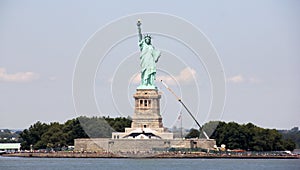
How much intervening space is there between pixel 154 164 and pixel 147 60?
66.9 feet

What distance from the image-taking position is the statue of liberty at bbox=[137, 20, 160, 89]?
4306 inches

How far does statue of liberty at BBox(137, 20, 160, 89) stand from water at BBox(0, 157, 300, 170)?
1018 centimetres

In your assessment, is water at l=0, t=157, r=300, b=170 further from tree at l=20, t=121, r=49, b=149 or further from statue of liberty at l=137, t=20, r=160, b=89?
tree at l=20, t=121, r=49, b=149

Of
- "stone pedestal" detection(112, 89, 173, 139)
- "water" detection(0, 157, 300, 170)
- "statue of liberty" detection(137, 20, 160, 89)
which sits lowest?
"water" detection(0, 157, 300, 170)

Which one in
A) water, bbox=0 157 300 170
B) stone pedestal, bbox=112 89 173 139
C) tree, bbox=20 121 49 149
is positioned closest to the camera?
water, bbox=0 157 300 170

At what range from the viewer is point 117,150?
347ft

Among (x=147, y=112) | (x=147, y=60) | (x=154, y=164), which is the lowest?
(x=154, y=164)

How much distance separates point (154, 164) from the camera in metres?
91.7

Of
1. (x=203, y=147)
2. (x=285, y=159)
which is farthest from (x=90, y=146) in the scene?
(x=285, y=159)

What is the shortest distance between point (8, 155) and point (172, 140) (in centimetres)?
2326

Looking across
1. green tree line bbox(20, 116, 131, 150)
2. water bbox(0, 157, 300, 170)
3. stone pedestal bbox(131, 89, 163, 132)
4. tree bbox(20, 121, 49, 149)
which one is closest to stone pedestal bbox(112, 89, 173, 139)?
stone pedestal bbox(131, 89, 163, 132)

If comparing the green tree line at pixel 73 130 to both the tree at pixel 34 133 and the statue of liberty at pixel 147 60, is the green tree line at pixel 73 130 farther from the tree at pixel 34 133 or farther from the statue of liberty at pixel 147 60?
the statue of liberty at pixel 147 60

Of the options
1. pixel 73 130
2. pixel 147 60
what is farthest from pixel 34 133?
pixel 147 60

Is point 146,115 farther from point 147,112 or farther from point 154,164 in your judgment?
point 154,164
